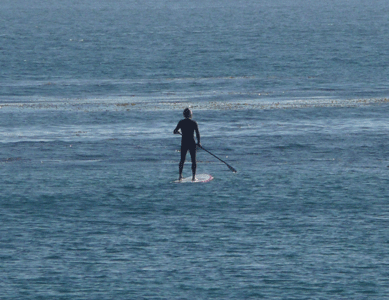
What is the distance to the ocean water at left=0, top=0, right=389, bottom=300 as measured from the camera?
68.3 ft

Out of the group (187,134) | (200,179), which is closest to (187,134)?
(187,134)

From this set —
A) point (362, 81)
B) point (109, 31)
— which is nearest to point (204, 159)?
point (362, 81)

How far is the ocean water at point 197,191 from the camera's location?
20812 mm

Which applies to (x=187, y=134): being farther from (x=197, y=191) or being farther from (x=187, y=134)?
(x=197, y=191)

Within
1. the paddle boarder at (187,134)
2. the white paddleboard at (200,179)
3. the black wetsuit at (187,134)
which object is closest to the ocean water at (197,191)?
the white paddleboard at (200,179)

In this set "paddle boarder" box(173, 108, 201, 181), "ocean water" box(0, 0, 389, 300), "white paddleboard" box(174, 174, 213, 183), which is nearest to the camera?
A: "ocean water" box(0, 0, 389, 300)

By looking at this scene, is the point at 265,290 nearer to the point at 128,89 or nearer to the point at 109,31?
the point at 128,89

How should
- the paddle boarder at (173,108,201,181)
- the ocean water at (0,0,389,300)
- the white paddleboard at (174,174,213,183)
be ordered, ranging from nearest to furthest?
1. the ocean water at (0,0,389,300)
2. the paddle boarder at (173,108,201,181)
3. the white paddleboard at (174,174,213,183)

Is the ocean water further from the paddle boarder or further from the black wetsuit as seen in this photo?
the black wetsuit

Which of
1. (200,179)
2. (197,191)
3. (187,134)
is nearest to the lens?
(197,191)

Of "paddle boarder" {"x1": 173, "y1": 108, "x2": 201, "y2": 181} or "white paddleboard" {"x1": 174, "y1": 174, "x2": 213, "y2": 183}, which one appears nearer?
"paddle boarder" {"x1": 173, "y1": 108, "x2": 201, "y2": 181}

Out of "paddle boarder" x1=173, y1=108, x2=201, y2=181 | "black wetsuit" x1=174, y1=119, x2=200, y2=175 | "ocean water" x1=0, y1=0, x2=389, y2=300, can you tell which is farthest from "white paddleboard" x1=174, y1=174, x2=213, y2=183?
"ocean water" x1=0, y1=0, x2=389, y2=300

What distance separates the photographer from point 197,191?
2870cm

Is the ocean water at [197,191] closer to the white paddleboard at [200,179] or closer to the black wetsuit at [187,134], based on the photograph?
the white paddleboard at [200,179]
